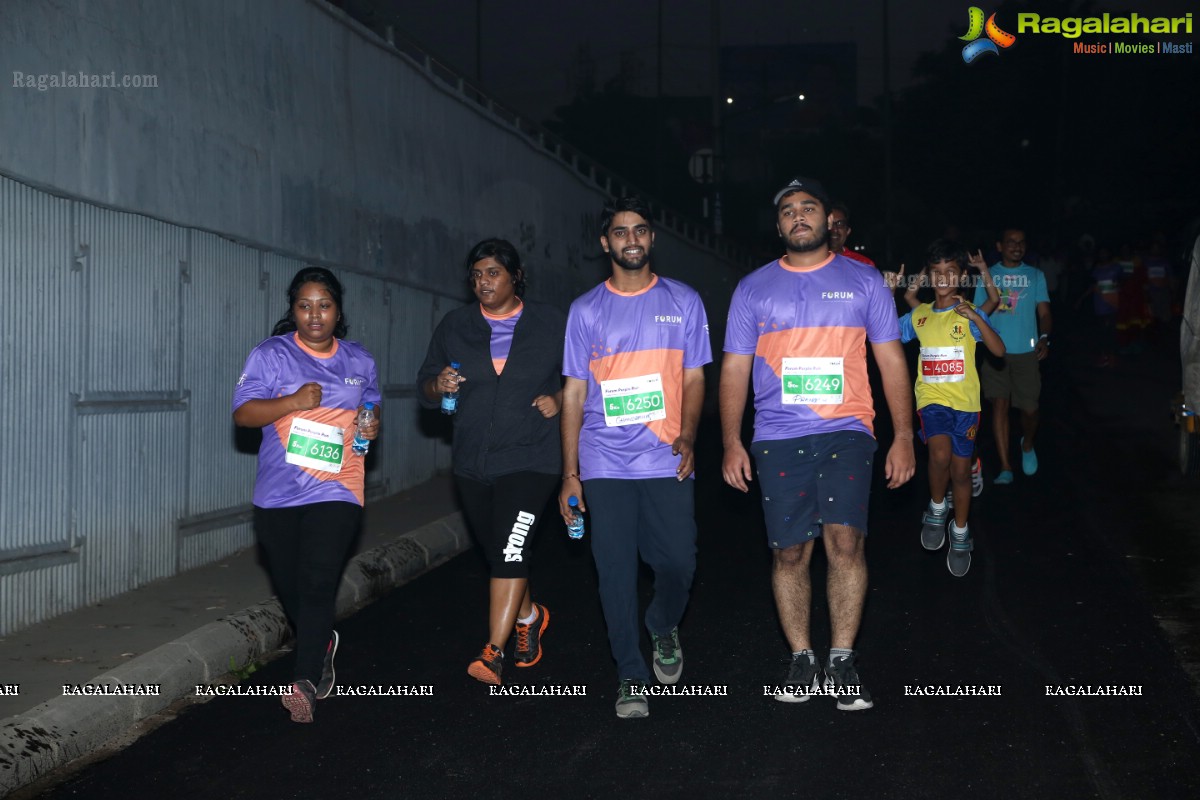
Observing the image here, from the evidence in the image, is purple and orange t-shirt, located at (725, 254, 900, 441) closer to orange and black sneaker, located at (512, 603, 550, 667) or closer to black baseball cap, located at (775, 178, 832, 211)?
black baseball cap, located at (775, 178, 832, 211)

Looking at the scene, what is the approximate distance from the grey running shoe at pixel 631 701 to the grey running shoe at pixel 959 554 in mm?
3527

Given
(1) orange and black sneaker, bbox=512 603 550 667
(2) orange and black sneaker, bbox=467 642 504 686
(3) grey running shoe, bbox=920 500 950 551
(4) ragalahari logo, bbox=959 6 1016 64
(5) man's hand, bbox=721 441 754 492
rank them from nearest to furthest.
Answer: (5) man's hand, bbox=721 441 754 492, (2) orange and black sneaker, bbox=467 642 504 686, (1) orange and black sneaker, bbox=512 603 550 667, (3) grey running shoe, bbox=920 500 950 551, (4) ragalahari logo, bbox=959 6 1016 64

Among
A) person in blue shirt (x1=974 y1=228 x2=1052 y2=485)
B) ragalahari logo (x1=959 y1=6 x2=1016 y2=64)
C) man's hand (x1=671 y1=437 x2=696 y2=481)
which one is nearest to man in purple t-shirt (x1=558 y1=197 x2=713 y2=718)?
man's hand (x1=671 y1=437 x2=696 y2=481)

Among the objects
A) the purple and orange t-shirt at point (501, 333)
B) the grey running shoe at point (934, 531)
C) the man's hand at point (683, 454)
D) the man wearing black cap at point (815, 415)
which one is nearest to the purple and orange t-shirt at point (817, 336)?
the man wearing black cap at point (815, 415)

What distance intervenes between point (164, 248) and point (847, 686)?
5.09m

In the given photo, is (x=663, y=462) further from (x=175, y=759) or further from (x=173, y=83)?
(x=173, y=83)

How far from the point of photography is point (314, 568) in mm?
5945

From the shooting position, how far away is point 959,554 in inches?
345

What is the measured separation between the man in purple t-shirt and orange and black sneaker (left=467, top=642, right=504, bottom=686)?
0.63 m

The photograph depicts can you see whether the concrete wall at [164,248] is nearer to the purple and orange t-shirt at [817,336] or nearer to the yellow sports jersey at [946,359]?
the purple and orange t-shirt at [817,336]

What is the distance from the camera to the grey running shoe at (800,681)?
589cm

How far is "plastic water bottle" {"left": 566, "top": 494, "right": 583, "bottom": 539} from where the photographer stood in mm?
6039

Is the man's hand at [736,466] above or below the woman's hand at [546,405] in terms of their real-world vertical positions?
below

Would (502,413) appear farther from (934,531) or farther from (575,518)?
(934,531)
